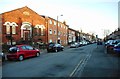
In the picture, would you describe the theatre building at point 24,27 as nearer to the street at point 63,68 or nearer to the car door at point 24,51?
the car door at point 24,51

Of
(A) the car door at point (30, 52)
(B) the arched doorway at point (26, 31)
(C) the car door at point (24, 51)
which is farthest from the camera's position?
(B) the arched doorway at point (26, 31)

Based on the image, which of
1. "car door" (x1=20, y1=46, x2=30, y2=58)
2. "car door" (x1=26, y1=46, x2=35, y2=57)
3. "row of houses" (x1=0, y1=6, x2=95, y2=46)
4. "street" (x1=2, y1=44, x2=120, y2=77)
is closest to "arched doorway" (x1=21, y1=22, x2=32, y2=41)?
"row of houses" (x1=0, y1=6, x2=95, y2=46)

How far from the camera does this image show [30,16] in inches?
1876

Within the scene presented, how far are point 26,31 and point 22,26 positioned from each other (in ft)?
5.17

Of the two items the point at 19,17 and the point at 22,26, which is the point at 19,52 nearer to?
the point at 22,26

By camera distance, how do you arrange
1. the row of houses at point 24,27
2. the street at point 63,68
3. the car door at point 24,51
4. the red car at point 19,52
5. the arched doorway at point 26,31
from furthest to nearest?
the arched doorway at point 26,31 < the row of houses at point 24,27 < the car door at point 24,51 < the red car at point 19,52 < the street at point 63,68

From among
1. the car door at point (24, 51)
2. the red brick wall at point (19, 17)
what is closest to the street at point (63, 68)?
the car door at point (24, 51)

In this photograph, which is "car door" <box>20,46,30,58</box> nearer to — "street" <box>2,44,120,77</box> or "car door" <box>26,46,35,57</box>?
"car door" <box>26,46,35,57</box>

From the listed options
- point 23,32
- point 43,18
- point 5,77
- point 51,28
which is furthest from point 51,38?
point 5,77

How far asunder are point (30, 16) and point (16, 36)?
6198 mm

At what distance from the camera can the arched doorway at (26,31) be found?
45.9m

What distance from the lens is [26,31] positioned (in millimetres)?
46781

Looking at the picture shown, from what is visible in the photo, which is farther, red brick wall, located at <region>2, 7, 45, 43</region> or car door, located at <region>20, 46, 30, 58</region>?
red brick wall, located at <region>2, 7, 45, 43</region>

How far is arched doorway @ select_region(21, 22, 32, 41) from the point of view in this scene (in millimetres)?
45938
